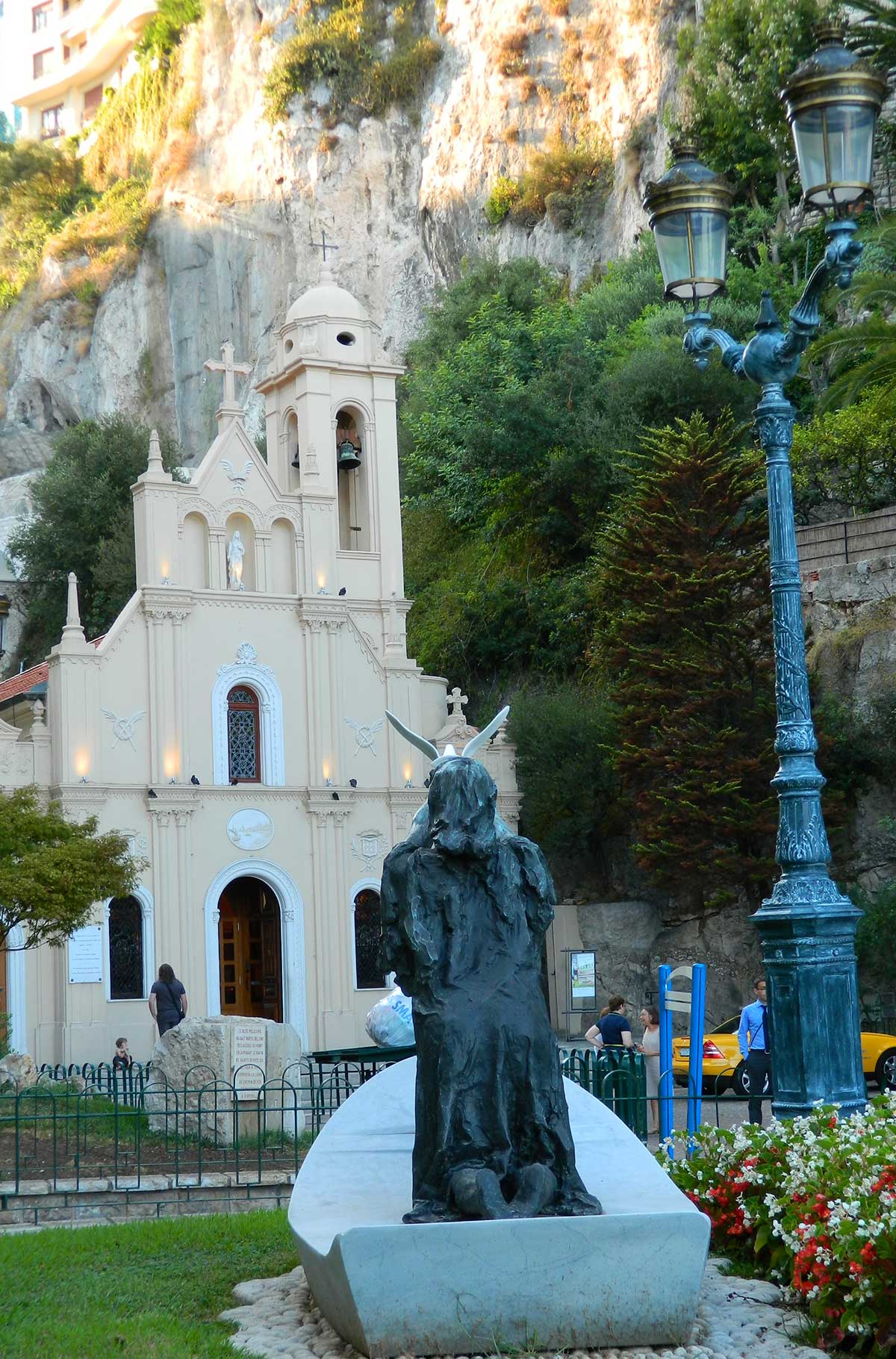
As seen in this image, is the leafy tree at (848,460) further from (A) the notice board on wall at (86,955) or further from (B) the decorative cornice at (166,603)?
(A) the notice board on wall at (86,955)

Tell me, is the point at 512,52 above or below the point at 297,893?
above

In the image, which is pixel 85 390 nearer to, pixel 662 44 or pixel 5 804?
pixel 662 44

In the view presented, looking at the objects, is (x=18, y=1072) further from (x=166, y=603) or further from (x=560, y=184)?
(x=560, y=184)

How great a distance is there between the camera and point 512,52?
55.6 meters

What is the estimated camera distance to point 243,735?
31.6 metres

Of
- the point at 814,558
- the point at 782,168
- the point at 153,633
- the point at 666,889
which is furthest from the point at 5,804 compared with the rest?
the point at 782,168

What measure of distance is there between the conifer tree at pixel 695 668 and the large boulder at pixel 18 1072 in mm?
12991

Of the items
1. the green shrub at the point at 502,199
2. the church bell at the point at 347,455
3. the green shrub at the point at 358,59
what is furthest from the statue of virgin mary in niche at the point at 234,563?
the green shrub at the point at 358,59

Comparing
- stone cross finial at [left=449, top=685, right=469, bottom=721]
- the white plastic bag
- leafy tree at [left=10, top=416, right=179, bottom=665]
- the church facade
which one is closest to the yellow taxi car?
the white plastic bag

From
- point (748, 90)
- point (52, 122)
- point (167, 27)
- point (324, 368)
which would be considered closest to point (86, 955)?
point (324, 368)

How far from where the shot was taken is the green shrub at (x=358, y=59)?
60531 mm

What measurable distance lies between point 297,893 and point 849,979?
21948 millimetres

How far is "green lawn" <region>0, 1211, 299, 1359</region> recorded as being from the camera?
24.1 ft

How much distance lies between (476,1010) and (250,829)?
76.1ft
